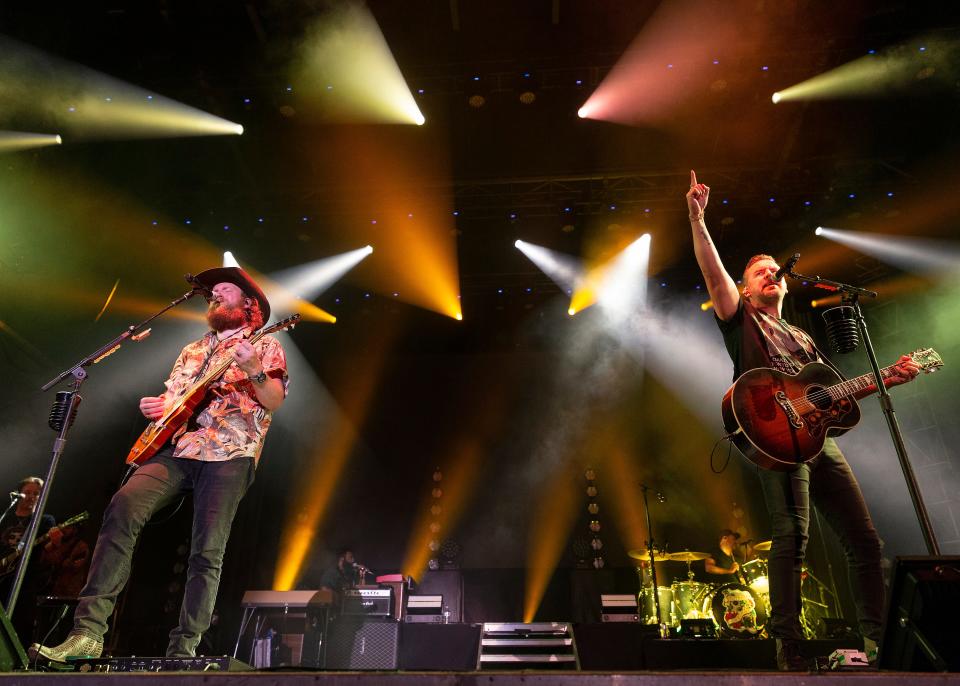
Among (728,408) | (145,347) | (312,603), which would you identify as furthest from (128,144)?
(728,408)

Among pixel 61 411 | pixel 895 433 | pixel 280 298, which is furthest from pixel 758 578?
pixel 280 298

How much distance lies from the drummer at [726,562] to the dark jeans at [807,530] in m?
5.49

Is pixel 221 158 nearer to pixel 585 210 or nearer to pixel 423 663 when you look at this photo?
pixel 585 210

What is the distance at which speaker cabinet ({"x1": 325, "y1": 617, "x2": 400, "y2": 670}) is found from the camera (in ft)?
20.9

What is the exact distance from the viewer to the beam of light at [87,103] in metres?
5.55

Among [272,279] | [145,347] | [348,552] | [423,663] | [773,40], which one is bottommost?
[423,663]

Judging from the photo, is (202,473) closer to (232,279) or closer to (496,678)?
(232,279)

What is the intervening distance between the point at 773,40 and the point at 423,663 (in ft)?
24.3

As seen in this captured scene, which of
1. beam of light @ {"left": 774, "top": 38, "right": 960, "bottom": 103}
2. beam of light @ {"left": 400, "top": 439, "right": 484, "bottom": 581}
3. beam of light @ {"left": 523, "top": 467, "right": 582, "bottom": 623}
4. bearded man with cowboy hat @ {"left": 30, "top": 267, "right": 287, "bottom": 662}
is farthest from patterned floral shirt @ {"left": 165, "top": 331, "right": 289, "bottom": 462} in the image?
beam of light @ {"left": 523, "top": 467, "right": 582, "bottom": 623}

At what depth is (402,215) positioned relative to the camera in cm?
867

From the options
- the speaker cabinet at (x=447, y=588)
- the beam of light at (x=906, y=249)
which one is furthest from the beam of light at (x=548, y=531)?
the beam of light at (x=906, y=249)

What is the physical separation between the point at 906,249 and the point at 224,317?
8828 mm

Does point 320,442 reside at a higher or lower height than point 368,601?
higher

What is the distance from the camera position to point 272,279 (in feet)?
31.2
